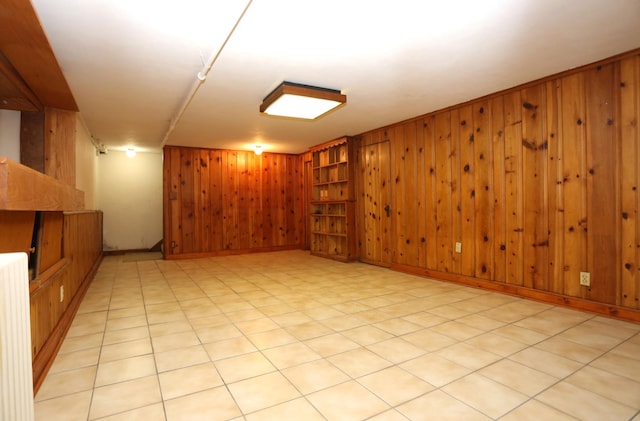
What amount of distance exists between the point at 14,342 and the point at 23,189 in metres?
0.55

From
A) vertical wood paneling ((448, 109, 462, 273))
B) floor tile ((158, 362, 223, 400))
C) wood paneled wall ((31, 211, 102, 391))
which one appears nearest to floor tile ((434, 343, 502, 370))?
floor tile ((158, 362, 223, 400))

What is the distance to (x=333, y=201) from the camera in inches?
248

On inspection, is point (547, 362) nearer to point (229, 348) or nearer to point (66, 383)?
point (229, 348)

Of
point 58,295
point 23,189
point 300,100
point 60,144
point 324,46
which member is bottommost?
point 58,295

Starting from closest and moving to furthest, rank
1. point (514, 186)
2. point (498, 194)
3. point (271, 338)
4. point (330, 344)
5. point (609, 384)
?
point (609, 384) < point (330, 344) < point (271, 338) < point (514, 186) < point (498, 194)

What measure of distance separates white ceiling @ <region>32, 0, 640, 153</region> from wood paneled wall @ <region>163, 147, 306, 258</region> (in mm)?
2583

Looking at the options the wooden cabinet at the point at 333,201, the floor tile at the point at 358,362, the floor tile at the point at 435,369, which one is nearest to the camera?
the floor tile at the point at 435,369

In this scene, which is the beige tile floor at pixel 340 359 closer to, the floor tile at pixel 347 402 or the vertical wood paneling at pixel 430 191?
the floor tile at pixel 347 402

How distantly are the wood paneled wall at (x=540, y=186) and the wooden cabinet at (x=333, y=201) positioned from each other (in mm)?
1397

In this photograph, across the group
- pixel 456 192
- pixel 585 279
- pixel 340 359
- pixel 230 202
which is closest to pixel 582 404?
pixel 340 359

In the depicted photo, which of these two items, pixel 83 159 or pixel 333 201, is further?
pixel 333 201

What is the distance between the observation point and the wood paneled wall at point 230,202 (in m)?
6.62

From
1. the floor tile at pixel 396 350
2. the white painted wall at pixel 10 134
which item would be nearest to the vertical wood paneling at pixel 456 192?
the floor tile at pixel 396 350

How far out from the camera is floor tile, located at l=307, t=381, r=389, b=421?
1.58m
